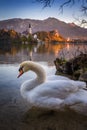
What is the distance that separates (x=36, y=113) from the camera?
254 inches

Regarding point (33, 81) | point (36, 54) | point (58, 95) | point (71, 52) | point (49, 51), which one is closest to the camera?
Answer: point (58, 95)

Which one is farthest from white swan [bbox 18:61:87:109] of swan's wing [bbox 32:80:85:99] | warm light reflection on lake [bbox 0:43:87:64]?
warm light reflection on lake [bbox 0:43:87:64]

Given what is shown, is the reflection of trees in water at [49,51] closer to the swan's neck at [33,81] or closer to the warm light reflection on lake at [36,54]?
the warm light reflection on lake at [36,54]

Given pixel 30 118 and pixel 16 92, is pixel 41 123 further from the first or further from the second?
pixel 16 92

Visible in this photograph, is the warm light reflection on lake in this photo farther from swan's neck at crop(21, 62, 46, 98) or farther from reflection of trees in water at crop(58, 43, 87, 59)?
swan's neck at crop(21, 62, 46, 98)

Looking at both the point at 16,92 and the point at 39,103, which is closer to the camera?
the point at 39,103

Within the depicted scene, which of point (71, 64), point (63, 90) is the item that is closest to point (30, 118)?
point (63, 90)

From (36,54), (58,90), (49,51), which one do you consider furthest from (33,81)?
(49,51)

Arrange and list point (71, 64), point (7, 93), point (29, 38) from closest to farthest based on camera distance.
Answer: point (7, 93) → point (71, 64) → point (29, 38)

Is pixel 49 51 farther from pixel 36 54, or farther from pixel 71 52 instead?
pixel 71 52

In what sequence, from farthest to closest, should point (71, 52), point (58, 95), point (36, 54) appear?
point (36, 54), point (71, 52), point (58, 95)

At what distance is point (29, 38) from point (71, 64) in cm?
14577

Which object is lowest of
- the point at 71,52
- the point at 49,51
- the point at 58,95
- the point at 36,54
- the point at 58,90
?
the point at 49,51

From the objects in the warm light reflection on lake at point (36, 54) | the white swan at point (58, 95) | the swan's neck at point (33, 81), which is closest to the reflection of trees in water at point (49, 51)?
the warm light reflection on lake at point (36, 54)
